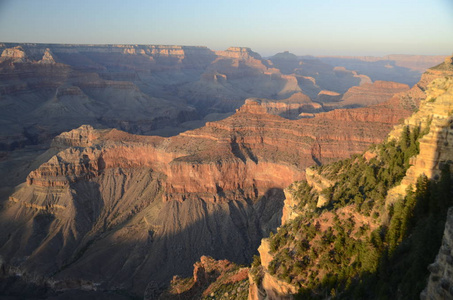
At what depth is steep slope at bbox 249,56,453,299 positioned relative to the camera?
16734 millimetres

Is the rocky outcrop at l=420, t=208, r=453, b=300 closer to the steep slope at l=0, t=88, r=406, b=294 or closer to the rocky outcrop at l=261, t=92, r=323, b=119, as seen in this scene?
the steep slope at l=0, t=88, r=406, b=294

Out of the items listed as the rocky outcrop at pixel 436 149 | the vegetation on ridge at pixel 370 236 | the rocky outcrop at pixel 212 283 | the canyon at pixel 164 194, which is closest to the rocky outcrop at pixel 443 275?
the vegetation on ridge at pixel 370 236

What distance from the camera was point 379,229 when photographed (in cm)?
2023

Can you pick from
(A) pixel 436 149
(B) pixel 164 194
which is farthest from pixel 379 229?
(B) pixel 164 194

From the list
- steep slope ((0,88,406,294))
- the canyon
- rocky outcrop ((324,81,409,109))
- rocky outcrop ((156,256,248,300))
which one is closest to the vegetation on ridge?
rocky outcrop ((156,256,248,300))

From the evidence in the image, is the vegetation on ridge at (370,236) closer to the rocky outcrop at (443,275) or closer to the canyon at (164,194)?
the rocky outcrop at (443,275)

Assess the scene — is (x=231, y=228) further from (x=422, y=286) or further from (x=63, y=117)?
(x=63, y=117)

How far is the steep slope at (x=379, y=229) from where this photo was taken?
16.7 m

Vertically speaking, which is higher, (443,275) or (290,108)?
(443,275)

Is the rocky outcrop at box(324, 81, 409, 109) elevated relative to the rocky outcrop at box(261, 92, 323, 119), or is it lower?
elevated

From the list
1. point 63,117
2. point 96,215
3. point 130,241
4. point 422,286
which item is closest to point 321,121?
point 130,241

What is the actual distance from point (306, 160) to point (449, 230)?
2161 inches

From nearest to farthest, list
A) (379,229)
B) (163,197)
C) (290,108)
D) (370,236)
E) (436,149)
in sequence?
(436,149), (379,229), (370,236), (163,197), (290,108)

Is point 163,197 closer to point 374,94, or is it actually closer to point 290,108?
point 290,108
